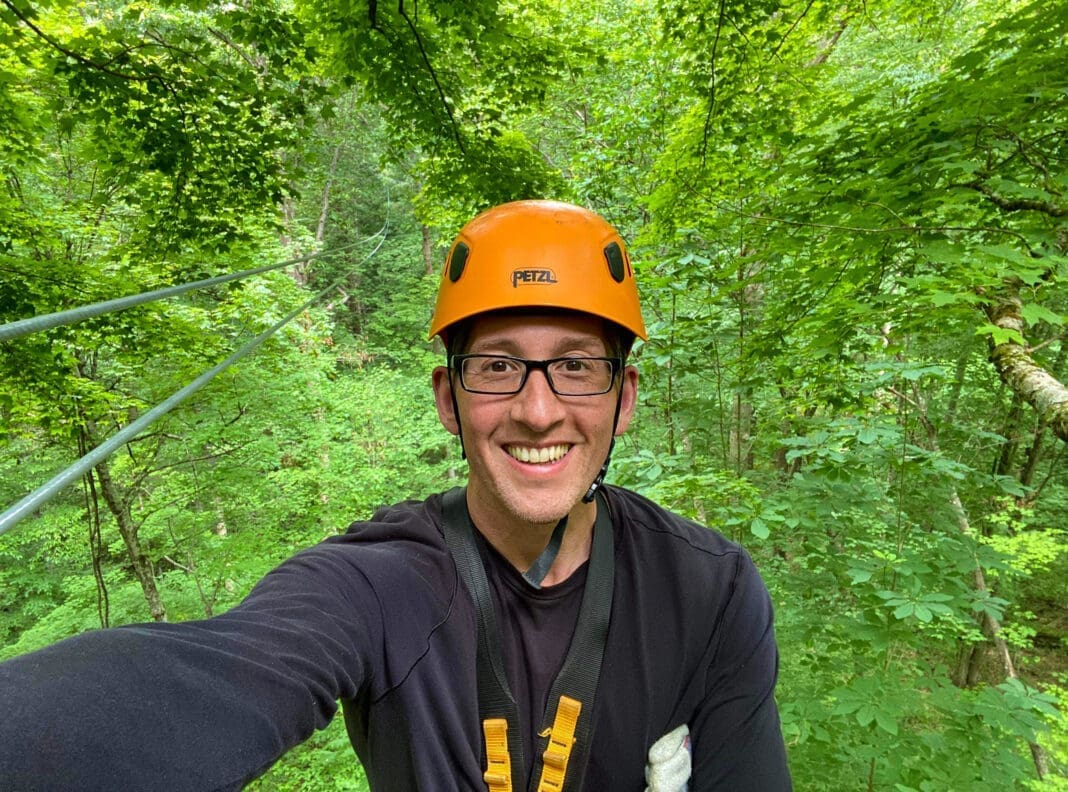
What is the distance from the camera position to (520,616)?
4.17 ft

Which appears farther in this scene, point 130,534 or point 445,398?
point 130,534

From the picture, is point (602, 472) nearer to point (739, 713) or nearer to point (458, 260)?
point (739, 713)

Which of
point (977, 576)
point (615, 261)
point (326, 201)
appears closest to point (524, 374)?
point (615, 261)

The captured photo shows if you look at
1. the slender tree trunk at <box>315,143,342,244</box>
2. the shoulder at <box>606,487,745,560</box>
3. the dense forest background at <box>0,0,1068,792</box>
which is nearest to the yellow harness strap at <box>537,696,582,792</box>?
the shoulder at <box>606,487,745,560</box>

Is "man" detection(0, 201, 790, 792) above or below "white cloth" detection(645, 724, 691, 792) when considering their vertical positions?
above

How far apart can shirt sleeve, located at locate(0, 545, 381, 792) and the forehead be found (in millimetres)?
784

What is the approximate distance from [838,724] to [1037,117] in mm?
3384

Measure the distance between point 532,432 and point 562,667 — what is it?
22.9 inches

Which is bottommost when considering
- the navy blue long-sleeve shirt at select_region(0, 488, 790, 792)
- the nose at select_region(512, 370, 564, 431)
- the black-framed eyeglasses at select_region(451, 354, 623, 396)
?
the navy blue long-sleeve shirt at select_region(0, 488, 790, 792)

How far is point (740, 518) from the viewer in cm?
288

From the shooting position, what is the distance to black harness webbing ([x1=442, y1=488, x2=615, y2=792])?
113 centimetres

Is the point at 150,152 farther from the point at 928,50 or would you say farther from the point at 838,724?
the point at 928,50

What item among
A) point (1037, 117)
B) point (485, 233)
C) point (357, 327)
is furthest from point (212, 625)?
point (357, 327)

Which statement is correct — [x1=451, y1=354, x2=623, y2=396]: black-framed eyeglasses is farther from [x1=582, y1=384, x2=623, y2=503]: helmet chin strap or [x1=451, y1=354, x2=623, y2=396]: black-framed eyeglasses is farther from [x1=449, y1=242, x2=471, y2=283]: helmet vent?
[x1=449, y1=242, x2=471, y2=283]: helmet vent
